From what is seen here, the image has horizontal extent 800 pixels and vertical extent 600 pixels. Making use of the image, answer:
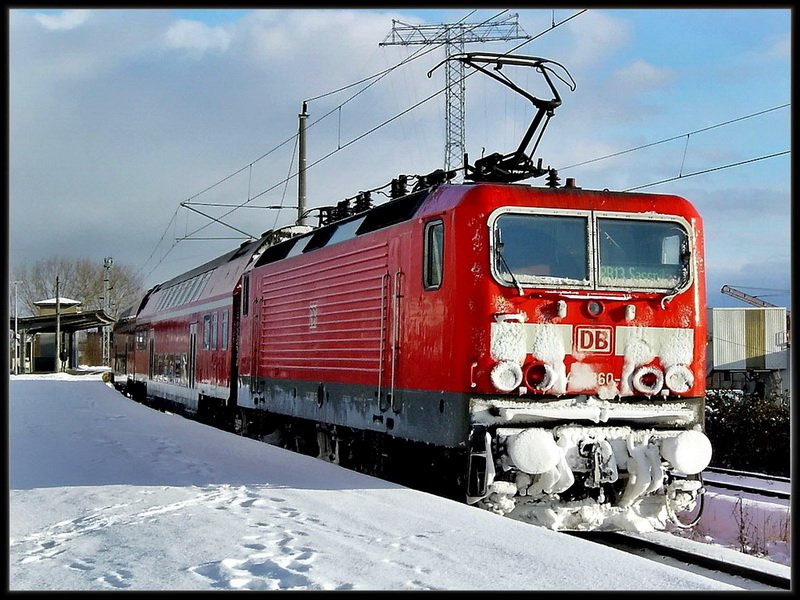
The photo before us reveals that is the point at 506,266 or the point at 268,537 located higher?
the point at 506,266

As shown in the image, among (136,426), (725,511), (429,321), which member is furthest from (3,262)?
(136,426)

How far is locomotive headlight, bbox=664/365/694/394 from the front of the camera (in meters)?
8.99

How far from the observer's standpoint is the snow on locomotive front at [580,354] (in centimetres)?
842

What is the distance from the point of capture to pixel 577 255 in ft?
29.6

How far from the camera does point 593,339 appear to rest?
29.0ft

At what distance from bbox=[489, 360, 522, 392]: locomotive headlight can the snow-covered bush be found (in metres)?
10.2

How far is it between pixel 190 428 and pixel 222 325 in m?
3.08

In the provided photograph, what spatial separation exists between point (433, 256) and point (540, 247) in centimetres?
109

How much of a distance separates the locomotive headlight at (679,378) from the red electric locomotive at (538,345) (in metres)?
0.01

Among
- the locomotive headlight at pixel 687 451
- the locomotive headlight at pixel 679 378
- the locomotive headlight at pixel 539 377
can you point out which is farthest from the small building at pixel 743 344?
the locomotive headlight at pixel 539 377

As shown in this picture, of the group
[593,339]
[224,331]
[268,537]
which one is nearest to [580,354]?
[593,339]

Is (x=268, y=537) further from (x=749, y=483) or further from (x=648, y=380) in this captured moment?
(x=749, y=483)

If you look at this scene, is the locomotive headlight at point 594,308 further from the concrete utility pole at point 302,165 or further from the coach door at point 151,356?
the coach door at point 151,356

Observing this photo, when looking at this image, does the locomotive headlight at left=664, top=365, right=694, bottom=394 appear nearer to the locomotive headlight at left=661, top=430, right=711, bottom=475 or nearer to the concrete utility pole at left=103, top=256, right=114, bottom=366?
the locomotive headlight at left=661, top=430, right=711, bottom=475
